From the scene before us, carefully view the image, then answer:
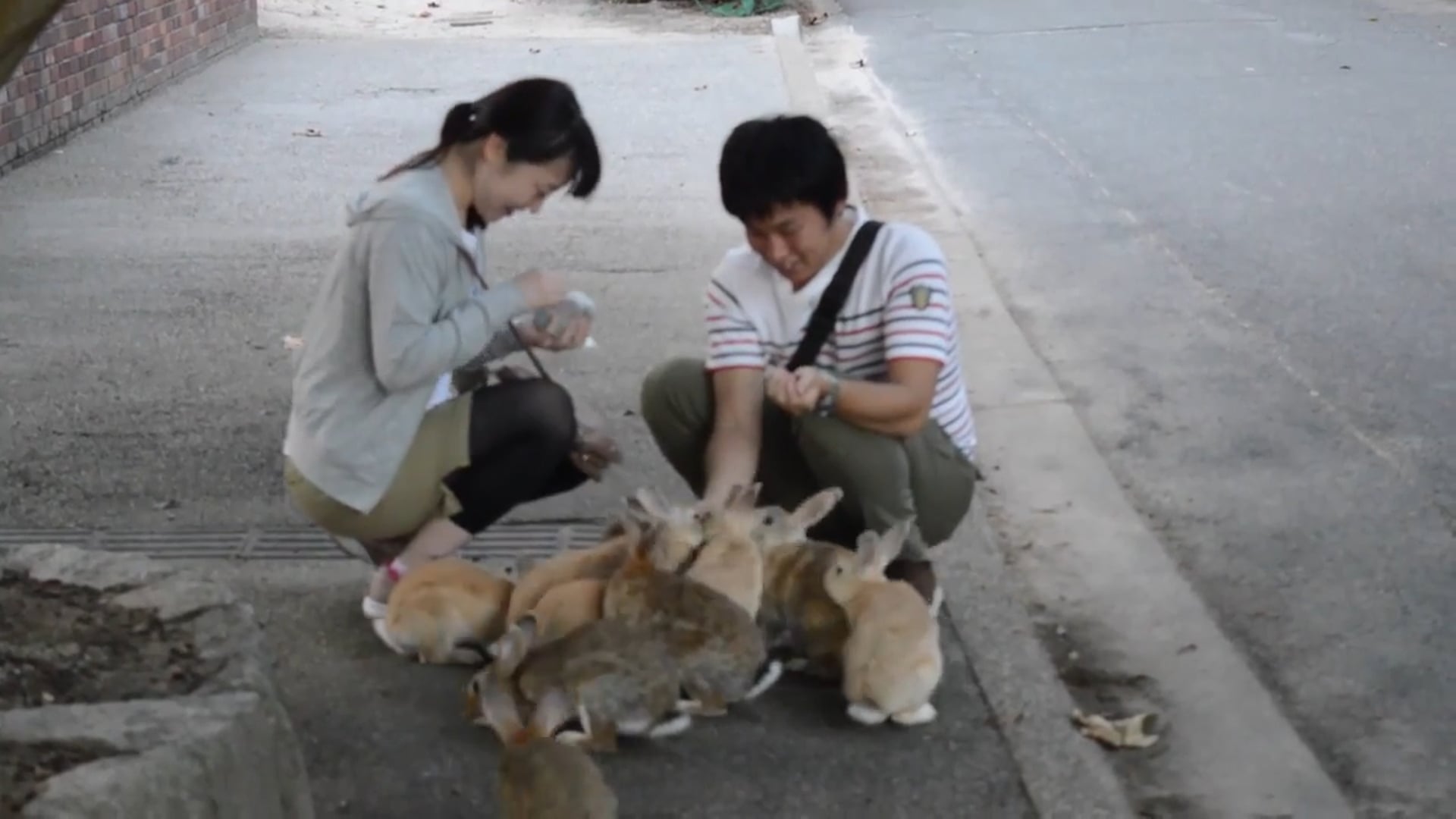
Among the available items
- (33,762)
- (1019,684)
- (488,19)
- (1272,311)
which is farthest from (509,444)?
(488,19)

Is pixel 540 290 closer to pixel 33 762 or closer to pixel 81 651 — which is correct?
pixel 81 651

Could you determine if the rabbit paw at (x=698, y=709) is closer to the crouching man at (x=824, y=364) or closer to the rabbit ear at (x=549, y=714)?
the rabbit ear at (x=549, y=714)

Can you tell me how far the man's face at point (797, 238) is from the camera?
4234mm

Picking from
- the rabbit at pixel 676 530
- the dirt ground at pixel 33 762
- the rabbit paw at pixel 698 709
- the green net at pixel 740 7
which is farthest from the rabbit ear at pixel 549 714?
the green net at pixel 740 7

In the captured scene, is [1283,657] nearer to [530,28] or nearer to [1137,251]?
[1137,251]

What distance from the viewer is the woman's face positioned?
13.6 ft

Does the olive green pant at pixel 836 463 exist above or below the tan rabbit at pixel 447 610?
above

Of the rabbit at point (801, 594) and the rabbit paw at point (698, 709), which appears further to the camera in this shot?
the rabbit at point (801, 594)

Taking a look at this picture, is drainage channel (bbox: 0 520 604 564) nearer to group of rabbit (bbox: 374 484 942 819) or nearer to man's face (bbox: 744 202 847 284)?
group of rabbit (bbox: 374 484 942 819)

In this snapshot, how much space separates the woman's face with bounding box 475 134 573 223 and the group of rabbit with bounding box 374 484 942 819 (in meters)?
0.72

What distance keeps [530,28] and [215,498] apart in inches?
536

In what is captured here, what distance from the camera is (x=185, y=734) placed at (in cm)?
277

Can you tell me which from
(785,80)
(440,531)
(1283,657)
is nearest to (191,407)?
(440,531)

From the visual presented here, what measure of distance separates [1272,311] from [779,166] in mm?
4064
